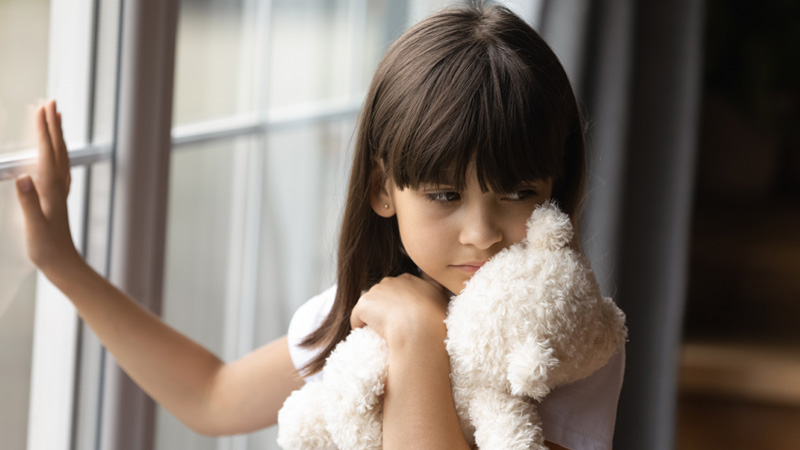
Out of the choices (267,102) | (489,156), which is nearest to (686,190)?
(267,102)

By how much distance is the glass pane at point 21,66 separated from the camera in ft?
2.38

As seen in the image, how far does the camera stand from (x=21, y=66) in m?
0.75

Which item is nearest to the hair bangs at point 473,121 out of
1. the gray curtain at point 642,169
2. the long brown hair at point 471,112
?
the long brown hair at point 471,112

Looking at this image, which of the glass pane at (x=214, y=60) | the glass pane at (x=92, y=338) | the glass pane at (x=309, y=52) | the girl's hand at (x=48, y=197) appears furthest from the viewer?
the glass pane at (x=309, y=52)

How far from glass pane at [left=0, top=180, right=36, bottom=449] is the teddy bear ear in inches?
19.1

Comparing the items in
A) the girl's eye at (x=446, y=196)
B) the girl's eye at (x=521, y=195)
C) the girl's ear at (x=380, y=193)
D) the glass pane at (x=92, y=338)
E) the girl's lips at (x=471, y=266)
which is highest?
the girl's eye at (x=521, y=195)

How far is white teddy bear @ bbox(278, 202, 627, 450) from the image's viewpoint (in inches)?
25.3

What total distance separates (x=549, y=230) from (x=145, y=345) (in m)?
0.45

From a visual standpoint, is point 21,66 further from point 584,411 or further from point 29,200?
point 584,411

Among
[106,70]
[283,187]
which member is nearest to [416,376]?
[106,70]

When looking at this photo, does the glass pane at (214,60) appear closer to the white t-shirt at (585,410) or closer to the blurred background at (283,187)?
the blurred background at (283,187)

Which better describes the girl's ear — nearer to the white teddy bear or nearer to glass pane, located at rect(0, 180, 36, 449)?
the white teddy bear

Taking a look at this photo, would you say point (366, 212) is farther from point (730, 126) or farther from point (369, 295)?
point (730, 126)

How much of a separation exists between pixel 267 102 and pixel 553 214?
78 centimetres
